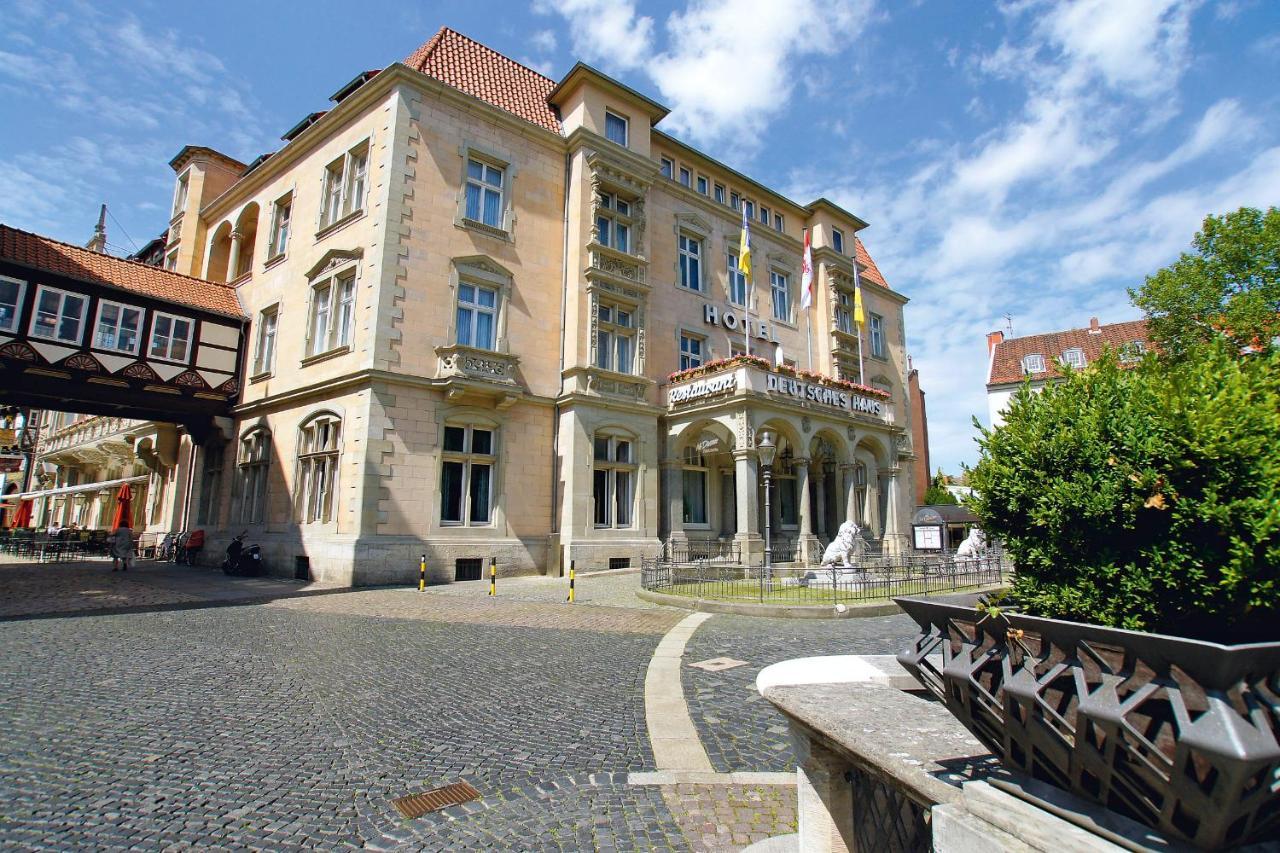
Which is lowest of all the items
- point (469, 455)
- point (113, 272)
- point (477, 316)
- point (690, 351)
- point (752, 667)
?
point (752, 667)

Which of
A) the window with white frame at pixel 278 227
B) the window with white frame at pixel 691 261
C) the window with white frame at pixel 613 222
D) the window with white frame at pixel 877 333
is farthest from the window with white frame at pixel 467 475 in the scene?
the window with white frame at pixel 877 333

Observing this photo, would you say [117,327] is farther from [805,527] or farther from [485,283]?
[805,527]

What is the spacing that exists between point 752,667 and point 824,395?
17.1 metres

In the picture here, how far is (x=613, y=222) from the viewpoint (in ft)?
77.9

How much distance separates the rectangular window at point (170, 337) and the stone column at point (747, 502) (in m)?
20.4

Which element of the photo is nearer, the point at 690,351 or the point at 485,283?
the point at 485,283

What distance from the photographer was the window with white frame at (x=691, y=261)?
26.2m

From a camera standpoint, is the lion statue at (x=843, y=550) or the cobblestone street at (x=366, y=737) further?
→ the lion statue at (x=843, y=550)

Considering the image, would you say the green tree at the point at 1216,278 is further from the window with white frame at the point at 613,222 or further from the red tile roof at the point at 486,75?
the red tile roof at the point at 486,75

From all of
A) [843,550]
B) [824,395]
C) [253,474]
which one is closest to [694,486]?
[824,395]

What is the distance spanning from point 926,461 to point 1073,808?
56.2m

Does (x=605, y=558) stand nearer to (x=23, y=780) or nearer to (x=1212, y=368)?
(x=23, y=780)

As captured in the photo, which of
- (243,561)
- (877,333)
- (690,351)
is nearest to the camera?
(243,561)

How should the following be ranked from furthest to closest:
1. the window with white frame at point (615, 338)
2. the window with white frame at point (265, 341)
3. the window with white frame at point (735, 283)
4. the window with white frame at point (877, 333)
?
the window with white frame at point (877, 333) → the window with white frame at point (735, 283) → the window with white frame at point (265, 341) → the window with white frame at point (615, 338)
